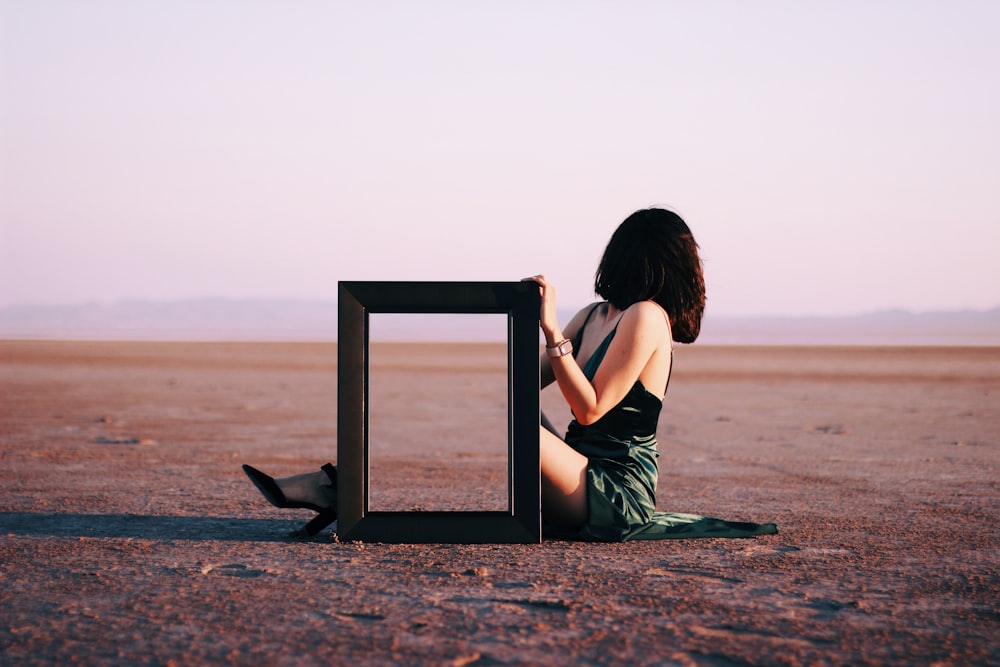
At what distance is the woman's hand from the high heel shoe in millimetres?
938

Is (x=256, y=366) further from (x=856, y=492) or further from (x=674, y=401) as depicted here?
(x=856, y=492)

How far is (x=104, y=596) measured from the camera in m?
2.99

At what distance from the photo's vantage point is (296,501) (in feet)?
12.3

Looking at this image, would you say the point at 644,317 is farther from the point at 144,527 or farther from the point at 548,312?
the point at 144,527

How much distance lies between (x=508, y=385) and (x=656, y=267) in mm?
691

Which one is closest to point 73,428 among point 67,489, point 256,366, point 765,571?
point 67,489

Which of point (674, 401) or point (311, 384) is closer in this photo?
point (674, 401)

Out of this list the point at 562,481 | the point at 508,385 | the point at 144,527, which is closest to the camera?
the point at 508,385

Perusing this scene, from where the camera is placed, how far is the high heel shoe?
3676 mm

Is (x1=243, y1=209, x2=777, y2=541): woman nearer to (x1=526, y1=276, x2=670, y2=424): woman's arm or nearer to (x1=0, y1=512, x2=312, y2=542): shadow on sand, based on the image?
(x1=526, y1=276, x2=670, y2=424): woman's arm

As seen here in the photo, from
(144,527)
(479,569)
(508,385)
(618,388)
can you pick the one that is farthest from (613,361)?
(144,527)

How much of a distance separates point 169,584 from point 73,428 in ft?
23.7

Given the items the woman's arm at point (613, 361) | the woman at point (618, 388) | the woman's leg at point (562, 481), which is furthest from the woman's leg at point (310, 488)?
the woman's arm at point (613, 361)

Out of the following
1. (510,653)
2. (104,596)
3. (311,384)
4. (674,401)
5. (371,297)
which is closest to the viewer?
(510,653)
